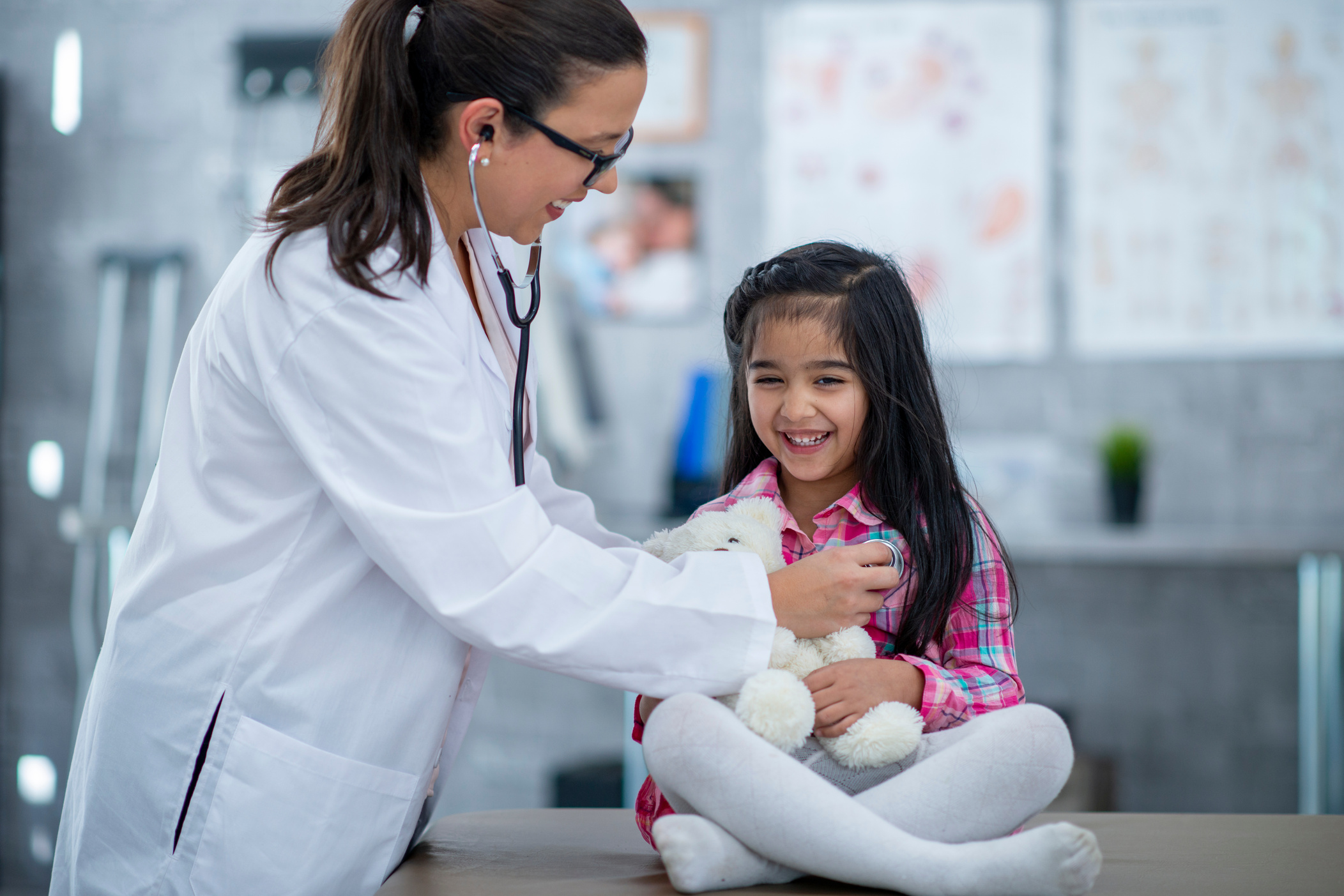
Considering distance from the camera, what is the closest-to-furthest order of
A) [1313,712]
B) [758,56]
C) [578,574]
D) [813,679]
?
[578,574], [813,679], [1313,712], [758,56]

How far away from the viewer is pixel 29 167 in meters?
2.93

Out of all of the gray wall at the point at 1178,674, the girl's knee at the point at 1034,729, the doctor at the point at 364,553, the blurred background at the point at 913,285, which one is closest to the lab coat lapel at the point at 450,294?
the doctor at the point at 364,553

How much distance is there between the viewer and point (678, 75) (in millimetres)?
2807

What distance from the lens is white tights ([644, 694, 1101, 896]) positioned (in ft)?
3.02

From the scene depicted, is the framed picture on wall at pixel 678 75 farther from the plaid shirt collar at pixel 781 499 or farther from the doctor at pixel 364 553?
the doctor at pixel 364 553

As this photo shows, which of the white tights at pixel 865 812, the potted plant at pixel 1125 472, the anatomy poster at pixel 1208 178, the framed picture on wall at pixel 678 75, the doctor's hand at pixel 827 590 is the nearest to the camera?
the white tights at pixel 865 812

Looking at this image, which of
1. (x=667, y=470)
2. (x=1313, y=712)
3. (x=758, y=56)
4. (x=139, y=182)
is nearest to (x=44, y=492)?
(x=139, y=182)

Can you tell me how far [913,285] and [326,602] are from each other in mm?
1995

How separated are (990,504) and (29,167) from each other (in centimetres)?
266

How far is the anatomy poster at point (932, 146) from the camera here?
273 centimetres

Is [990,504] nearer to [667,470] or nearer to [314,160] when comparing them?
[667,470]

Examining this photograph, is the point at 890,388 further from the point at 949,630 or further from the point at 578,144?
the point at 578,144

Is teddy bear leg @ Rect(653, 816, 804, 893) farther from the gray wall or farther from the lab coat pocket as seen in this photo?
the gray wall

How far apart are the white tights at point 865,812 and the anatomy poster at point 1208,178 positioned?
1991mm
